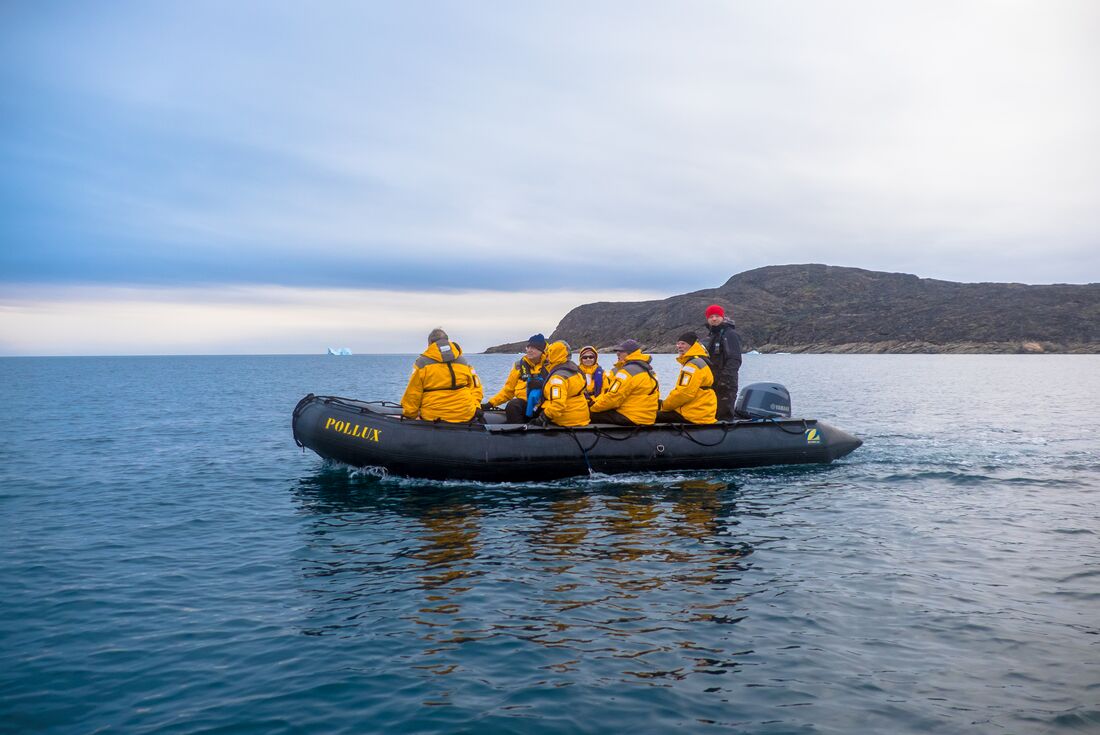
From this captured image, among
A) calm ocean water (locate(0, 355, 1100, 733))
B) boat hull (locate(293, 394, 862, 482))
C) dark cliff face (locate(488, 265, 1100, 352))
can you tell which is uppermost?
dark cliff face (locate(488, 265, 1100, 352))

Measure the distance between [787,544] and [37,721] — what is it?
7963mm

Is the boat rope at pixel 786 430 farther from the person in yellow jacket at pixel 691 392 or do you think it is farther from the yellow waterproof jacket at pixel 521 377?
the yellow waterproof jacket at pixel 521 377

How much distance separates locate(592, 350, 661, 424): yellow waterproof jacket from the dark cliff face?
12602cm

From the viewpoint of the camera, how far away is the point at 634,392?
43.7 feet

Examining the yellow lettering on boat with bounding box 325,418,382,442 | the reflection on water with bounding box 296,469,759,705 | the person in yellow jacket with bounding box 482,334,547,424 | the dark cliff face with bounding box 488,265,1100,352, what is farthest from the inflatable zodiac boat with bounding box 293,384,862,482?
the dark cliff face with bounding box 488,265,1100,352

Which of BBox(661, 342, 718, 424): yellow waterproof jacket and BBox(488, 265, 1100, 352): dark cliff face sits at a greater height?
BBox(488, 265, 1100, 352): dark cliff face

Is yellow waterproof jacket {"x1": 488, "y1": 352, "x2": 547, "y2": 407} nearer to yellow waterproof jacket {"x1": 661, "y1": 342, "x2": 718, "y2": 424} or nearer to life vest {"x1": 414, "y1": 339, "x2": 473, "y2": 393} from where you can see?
life vest {"x1": 414, "y1": 339, "x2": 473, "y2": 393}

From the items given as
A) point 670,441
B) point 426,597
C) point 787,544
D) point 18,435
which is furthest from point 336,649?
point 18,435

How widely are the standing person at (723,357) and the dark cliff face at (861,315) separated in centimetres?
12411

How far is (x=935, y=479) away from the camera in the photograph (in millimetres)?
13578

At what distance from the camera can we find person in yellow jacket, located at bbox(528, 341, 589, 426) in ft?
42.3

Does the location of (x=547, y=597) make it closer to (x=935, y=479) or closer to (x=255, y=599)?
(x=255, y=599)

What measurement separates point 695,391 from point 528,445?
343 cm

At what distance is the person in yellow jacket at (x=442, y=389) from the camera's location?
40.4 ft
